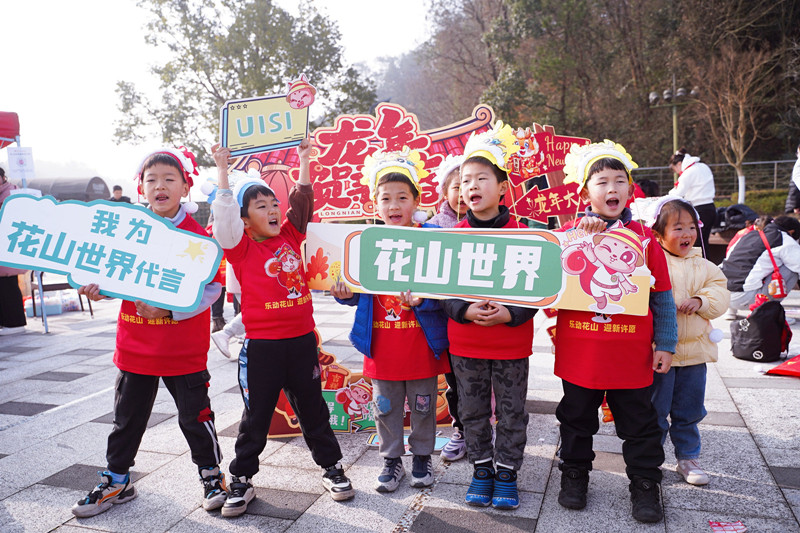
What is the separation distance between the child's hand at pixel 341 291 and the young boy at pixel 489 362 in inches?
19.2

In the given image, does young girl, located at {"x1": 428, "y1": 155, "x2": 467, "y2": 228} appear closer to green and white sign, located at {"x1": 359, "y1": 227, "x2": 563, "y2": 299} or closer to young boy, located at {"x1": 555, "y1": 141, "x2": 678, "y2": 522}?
green and white sign, located at {"x1": 359, "y1": 227, "x2": 563, "y2": 299}

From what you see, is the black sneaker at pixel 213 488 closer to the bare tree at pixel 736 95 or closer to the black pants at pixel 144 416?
the black pants at pixel 144 416

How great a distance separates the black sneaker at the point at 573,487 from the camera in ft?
8.49

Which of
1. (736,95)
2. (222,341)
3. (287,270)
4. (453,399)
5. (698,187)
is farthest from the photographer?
(736,95)

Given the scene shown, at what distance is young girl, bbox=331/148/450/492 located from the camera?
A: 2879 mm

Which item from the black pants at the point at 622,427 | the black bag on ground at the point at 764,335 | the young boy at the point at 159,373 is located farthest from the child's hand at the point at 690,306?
the black bag on ground at the point at 764,335

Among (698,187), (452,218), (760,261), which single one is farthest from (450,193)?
(698,187)

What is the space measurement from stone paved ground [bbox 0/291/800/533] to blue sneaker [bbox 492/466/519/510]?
0.17 ft

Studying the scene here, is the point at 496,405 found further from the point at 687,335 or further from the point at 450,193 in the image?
the point at 450,193

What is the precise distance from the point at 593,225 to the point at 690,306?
757 mm

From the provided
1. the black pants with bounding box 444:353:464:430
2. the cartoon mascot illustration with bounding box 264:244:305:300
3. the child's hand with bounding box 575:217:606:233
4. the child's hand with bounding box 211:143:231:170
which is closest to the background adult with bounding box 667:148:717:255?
Result: the black pants with bounding box 444:353:464:430

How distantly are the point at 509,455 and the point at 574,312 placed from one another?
719 millimetres

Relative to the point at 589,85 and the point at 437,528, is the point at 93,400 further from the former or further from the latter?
the point at 589,85

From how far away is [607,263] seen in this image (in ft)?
8.39
